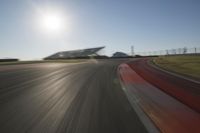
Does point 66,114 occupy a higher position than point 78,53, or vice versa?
point 66,114

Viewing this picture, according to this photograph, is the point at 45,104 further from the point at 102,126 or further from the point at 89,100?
the point at 102,126

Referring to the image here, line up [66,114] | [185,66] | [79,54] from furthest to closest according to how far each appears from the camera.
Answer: [79,54] < [185,66] < [66,114]

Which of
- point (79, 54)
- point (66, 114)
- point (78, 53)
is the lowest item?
point (79, 54)

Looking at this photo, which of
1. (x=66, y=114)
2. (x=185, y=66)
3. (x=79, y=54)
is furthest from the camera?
(x=79, y=54)

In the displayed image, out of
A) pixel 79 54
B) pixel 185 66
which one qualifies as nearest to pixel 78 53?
pixel 79 54

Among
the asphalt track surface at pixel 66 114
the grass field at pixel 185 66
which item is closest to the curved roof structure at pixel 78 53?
the grass field at pixel 185 66

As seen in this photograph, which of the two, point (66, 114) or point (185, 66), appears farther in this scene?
point (185, 66)

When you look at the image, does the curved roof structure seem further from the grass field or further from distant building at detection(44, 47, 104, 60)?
the grass field

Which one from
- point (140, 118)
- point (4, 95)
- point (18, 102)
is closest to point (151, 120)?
point (140, 118)

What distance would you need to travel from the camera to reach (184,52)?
7219 cm

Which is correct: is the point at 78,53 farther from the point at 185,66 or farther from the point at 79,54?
the point at 185,66

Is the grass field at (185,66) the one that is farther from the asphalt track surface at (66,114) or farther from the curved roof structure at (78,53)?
the curved roof structure at (78,53)

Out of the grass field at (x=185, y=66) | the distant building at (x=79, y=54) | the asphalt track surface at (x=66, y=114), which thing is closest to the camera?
the asphalt track surface at (x=66, y=114)

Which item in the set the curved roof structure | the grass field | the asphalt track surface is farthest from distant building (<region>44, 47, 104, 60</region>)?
the asphalt track surface
